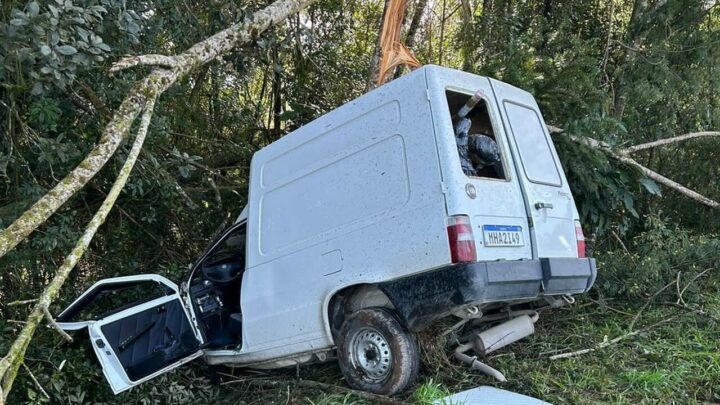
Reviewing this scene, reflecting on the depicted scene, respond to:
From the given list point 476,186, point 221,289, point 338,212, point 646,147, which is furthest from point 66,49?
point 646,147

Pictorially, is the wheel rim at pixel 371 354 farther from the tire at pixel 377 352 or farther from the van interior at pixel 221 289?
the van interior at pixel 221 289

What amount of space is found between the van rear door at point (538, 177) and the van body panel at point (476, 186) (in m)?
0.07

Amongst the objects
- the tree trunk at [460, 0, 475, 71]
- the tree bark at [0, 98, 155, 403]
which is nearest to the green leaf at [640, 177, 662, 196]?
the tree trunk at [460, 0, 475, 71]

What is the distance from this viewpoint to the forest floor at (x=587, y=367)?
4203mm

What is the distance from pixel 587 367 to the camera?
4.61 meters

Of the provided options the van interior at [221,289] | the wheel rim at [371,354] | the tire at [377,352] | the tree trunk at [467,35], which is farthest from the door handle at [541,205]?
the tree trunk at [467,35]

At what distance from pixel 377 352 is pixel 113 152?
2.24 meters

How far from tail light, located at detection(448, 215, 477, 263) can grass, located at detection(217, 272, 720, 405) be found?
37.3 inches

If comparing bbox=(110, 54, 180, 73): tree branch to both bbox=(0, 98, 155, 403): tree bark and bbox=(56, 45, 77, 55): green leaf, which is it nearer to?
bbox=(56, 45, 77, 55): green leaf

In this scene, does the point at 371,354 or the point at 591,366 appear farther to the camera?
the point at 591,366

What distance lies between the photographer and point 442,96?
395cm

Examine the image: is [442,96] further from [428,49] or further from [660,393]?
[428,49]

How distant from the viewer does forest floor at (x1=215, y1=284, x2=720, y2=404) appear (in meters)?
4.20

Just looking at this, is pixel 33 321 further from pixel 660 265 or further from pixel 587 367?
pixel 660 265
